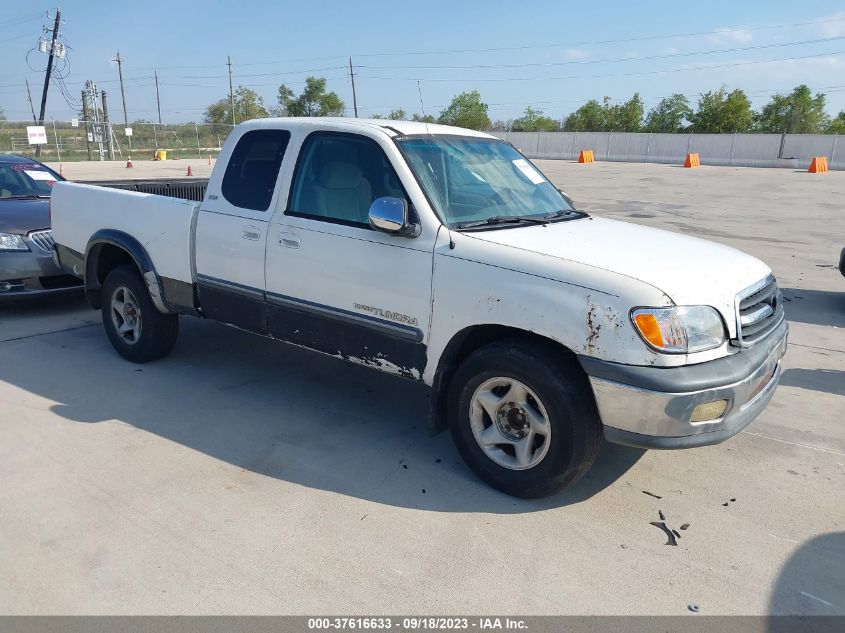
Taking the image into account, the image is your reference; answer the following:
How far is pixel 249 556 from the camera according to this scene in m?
3.17

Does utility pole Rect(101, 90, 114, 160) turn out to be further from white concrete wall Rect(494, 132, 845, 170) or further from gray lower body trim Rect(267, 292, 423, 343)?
gray lower body trim Rect(267, 292, 423, 343)

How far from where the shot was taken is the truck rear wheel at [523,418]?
133 inches

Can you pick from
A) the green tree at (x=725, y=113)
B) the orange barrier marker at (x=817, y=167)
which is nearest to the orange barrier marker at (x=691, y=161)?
the orange barrier marker at (x=817, y=167)

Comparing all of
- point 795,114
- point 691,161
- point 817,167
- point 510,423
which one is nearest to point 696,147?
point 691,161

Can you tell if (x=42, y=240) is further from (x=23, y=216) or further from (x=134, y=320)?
(x=134, y=320)

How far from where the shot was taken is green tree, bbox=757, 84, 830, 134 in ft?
205

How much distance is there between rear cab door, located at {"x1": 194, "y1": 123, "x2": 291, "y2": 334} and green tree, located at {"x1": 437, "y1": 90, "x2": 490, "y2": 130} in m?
63.6

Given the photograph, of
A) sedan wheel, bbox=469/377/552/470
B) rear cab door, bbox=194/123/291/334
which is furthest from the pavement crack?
sedan wheel, bbox=469/377/552/470

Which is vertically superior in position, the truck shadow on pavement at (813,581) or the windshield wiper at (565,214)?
the windshield wiper at (565,214)

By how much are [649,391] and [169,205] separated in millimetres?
3750

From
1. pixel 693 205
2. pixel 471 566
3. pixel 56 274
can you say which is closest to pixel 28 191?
pixel 56 274

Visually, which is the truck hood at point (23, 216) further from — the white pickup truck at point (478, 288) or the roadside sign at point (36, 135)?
the roadside sign at point (36, 135)

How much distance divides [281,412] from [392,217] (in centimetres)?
182

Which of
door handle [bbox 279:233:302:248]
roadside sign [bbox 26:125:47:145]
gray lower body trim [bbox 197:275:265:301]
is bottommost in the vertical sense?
gray lower body trim [bbox 197:275:265:301]
